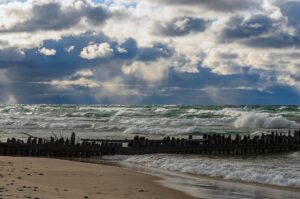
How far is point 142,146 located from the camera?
2603cm

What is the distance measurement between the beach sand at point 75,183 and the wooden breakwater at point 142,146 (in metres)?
6.08

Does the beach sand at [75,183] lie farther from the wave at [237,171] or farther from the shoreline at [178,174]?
the wave at [237,171]

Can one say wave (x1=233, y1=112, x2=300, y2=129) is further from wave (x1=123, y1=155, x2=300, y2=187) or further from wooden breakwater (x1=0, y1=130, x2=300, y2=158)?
wave (x1=123, y1=155, x2=300, y2=187)

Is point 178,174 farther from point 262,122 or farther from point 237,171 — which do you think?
point 262,122

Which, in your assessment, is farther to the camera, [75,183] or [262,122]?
[262,122]

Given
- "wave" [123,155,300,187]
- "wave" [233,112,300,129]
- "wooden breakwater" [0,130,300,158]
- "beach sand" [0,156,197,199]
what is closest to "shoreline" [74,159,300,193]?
"wave" [123,155,300,187]

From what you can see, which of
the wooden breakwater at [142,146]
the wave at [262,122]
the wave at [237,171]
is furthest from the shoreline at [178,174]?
the wave at [262,122]

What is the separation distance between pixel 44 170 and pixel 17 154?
8.19 meters

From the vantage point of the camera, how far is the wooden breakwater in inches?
983

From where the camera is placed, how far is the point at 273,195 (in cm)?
1346

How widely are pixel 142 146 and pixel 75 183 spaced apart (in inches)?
475

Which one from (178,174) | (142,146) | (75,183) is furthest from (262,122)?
(75,183)

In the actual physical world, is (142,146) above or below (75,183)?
above

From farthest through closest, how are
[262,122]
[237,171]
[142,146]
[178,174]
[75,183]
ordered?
[262,122] < [142,146] < [178,174] < [237,171] < [75,183]
